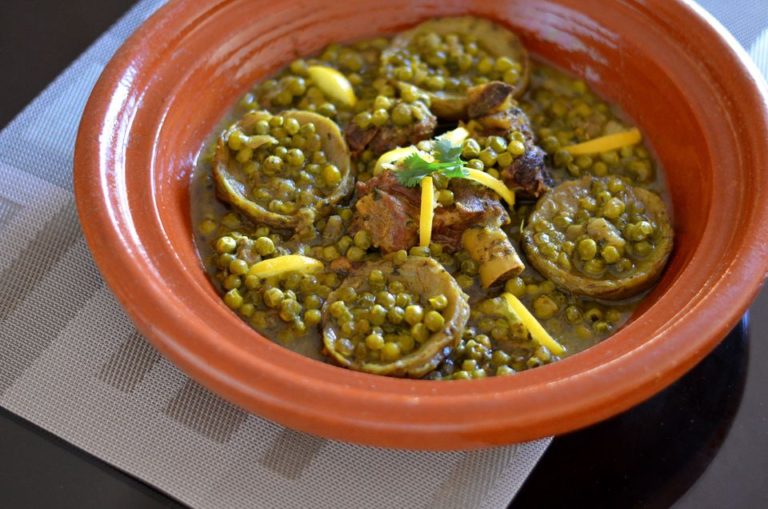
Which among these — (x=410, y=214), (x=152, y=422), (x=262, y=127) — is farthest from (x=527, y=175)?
(x=152, y=422)

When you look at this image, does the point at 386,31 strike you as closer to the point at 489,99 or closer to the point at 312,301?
the point at 489,99

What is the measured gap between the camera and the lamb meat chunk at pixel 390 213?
324cm

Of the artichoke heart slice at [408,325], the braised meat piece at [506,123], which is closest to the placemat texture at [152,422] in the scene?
the artichoke heart slice at [408,325]

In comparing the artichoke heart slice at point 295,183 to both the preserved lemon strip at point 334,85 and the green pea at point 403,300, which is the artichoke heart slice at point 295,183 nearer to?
the preserved lemon strip at point 334,85

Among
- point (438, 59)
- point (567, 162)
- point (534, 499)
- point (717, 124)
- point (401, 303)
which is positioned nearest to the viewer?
point (534, 499)

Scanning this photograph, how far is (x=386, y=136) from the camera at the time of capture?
139 inches

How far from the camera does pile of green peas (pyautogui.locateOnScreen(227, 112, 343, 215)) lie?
3.40m

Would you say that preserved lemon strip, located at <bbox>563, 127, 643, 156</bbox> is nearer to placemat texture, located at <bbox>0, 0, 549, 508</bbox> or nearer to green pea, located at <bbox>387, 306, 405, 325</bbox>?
green pea, located at <bbox>387, 306, 405, 325</bbox>

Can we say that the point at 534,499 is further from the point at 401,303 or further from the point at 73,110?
the point at 73,110

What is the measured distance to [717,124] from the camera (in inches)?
129

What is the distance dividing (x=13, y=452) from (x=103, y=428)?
31 centimetres

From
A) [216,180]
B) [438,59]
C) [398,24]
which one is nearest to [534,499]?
[216,180]

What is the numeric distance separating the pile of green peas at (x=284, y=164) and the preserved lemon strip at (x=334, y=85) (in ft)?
0.99

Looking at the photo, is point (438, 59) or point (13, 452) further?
point (438, 59)
